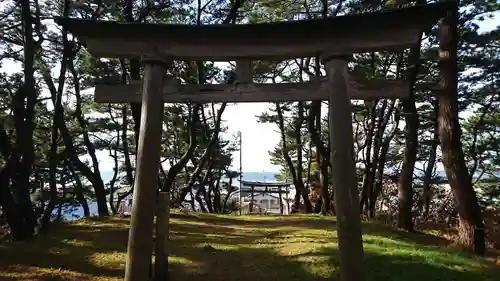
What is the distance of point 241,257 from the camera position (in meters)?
7.21

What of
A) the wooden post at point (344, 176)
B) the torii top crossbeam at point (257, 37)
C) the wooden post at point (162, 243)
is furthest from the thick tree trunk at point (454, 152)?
the wooden post at point (162, 243)

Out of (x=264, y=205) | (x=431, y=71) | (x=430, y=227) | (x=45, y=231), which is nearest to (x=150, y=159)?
(x=45, y=231)

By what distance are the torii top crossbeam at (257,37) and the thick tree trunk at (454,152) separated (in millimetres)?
3689

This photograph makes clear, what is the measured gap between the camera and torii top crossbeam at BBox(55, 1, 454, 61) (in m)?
4.88

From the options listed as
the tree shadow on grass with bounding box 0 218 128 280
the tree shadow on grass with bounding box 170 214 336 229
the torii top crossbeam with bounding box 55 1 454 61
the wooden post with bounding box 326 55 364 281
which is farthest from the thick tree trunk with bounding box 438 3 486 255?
the tree shadow on grass with bounding box 0 218 128 280

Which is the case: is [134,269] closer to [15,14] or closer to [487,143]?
[15,14]

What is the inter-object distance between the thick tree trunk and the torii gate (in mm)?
3491

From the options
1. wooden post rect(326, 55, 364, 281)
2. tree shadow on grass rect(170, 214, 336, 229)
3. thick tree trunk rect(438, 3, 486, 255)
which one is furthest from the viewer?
tree shadow on grass rect(170, 214, 336, 229)

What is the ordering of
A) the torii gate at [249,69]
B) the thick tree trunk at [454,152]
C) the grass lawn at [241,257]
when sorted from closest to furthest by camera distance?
1. the torii gate at [249,69]
2. the grass lawn at [241,257]
3. the thick tree trunk at [454,152]

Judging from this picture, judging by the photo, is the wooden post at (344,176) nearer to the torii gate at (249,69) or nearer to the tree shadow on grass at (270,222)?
the torii gate at (249,69)

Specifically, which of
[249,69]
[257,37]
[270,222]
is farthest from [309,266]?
[270,222]

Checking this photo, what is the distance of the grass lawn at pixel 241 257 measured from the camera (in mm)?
5961

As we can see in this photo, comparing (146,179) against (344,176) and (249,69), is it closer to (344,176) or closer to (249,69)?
(249,69)

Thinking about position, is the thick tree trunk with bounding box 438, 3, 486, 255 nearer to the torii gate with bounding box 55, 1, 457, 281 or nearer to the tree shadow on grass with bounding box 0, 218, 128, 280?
the torii gate with bounding box 55, 1, 457, 281
